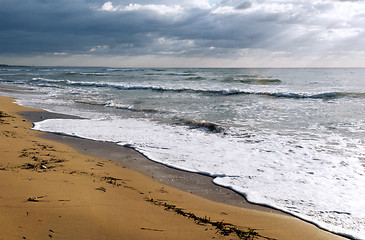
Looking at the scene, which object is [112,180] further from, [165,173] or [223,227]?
[223,227]

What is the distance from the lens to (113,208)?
3.23 meters

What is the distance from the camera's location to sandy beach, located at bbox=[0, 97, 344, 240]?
2.70 metres

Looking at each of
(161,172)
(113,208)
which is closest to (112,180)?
(161,172)

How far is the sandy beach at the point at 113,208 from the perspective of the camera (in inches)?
106

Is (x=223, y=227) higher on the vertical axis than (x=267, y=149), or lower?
lower

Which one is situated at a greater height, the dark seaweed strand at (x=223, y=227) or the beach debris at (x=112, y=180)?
the beach debris at (x=112, y=180)

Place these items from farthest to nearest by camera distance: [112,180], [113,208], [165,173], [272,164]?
[272,164]
[165,173]
[112,180]
[113,208]

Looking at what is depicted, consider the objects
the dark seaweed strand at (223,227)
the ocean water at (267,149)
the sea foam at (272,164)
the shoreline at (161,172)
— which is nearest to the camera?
the dark seaweed strand at (223,227)

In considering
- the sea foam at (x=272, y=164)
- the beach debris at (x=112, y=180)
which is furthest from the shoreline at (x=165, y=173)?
the beach debris at (x=112, y=180)

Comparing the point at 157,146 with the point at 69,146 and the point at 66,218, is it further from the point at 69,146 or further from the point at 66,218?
the point at 66,218

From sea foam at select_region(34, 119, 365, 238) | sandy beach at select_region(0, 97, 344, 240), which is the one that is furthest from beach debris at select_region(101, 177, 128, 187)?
sea foam at select_region(34, 119, 365, 238)

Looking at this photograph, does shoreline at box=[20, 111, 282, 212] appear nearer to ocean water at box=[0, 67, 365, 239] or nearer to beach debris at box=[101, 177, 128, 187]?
ocean water at box=[0, 67, 365, 239]

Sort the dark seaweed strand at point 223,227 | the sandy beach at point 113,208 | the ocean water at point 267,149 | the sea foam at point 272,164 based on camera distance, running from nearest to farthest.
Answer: the sandy beach at point 113,208 < the dark seaweed strand at point 223,227 < the sea foam at point 272,164 < the ocean water at point 267,149

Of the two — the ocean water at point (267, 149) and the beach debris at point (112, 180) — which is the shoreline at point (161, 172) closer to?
the ocean water at point (267, 149)
